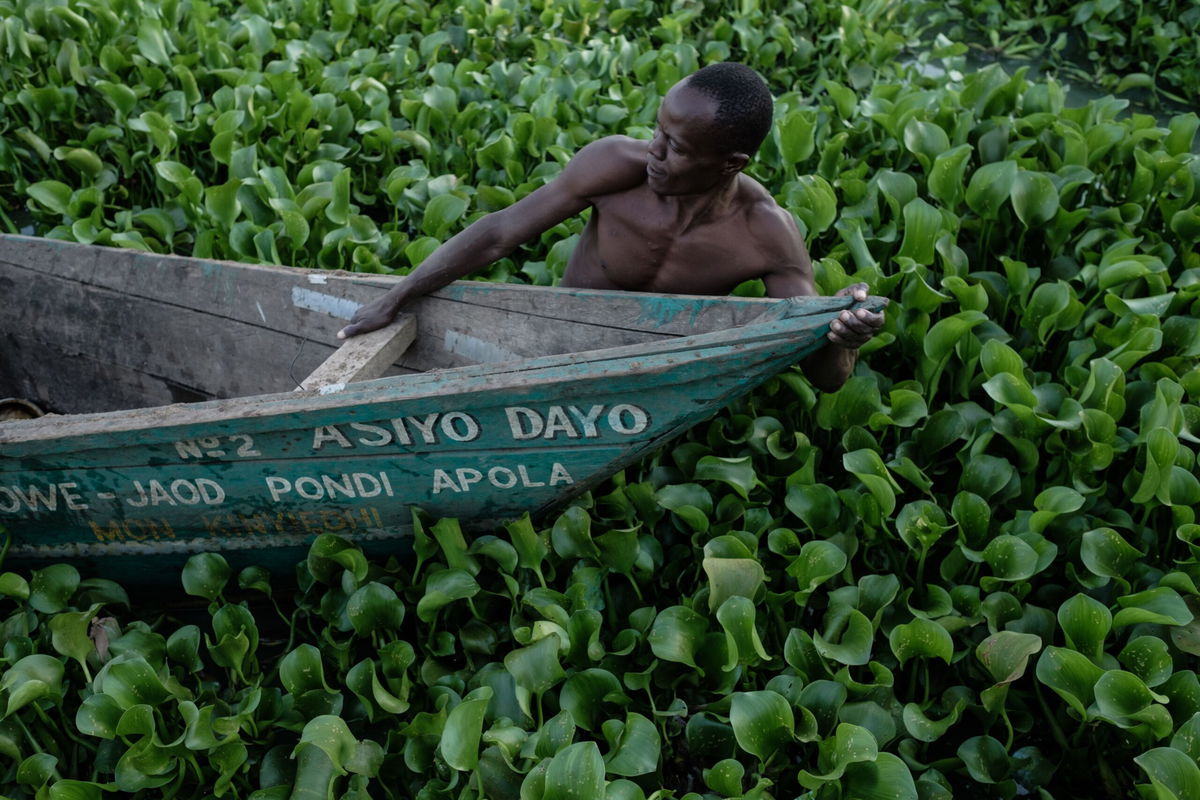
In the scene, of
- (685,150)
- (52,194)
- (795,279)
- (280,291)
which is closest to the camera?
(685,150)

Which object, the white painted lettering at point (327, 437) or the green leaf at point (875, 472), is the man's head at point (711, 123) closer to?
the green leaf at point (875, 472)

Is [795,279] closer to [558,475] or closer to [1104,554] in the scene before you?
[558,475]

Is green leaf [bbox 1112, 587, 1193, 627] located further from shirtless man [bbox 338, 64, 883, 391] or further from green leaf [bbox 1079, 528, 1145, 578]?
shirtless man [bbox 338, 64, 883, 391]

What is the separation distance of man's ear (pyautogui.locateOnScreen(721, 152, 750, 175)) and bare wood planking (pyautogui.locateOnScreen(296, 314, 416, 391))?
3.43ft

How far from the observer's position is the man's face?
2348mm

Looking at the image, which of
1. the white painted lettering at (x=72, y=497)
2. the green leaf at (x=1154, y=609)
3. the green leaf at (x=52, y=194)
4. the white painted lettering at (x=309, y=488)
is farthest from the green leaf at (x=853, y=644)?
the green leaf at (x=52, y=194)

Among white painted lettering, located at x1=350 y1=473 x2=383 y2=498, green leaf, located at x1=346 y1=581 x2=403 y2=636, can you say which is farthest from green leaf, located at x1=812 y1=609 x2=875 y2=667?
white painted lettering, located at x1=350 y1=473 x2=383 y2=498

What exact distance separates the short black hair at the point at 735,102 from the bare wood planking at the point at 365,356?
3.58 ft

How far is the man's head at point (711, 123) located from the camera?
2.34 meters

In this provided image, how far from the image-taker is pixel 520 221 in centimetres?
288

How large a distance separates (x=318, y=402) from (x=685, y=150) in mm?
996

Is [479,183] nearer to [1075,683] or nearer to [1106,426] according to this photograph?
[1106,426]

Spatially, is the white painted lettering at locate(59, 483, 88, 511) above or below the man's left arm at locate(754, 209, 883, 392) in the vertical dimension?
below

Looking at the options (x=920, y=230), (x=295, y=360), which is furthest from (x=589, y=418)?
(x=920, y=230)
